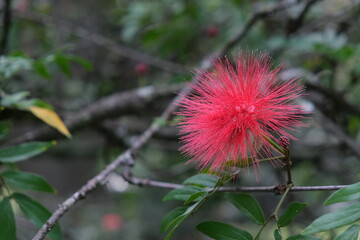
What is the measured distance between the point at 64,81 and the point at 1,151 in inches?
98.7

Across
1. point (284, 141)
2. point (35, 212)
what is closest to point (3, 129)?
point (35, 212)

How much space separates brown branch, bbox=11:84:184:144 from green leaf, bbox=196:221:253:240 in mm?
1373

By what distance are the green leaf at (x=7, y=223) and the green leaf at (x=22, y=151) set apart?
20cm

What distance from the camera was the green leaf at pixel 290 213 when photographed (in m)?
1.11

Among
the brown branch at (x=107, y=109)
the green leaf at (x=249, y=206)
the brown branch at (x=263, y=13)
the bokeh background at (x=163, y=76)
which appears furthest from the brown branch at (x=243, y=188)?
the brown branch at (x=263, y=13)

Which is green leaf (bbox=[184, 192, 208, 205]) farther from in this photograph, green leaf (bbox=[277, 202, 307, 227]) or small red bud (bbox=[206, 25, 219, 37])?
small red bud (bbox=[206, 25, 219, 37])

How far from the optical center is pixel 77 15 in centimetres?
445

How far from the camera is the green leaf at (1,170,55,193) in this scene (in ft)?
4.66

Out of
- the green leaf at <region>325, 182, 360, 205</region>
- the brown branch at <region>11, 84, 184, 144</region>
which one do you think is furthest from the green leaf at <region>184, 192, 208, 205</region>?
the brown branch at <region>11, 84, 184, 144</region>

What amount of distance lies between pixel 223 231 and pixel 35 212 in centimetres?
61

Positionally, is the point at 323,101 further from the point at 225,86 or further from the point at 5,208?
the point at 5,208

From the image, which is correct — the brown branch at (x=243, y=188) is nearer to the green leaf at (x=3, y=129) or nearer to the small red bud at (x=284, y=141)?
the small red bud at (x=284, y=141)

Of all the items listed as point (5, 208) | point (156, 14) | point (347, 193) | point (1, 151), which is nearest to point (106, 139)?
point (156, 14)

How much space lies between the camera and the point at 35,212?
1359 millimetres
